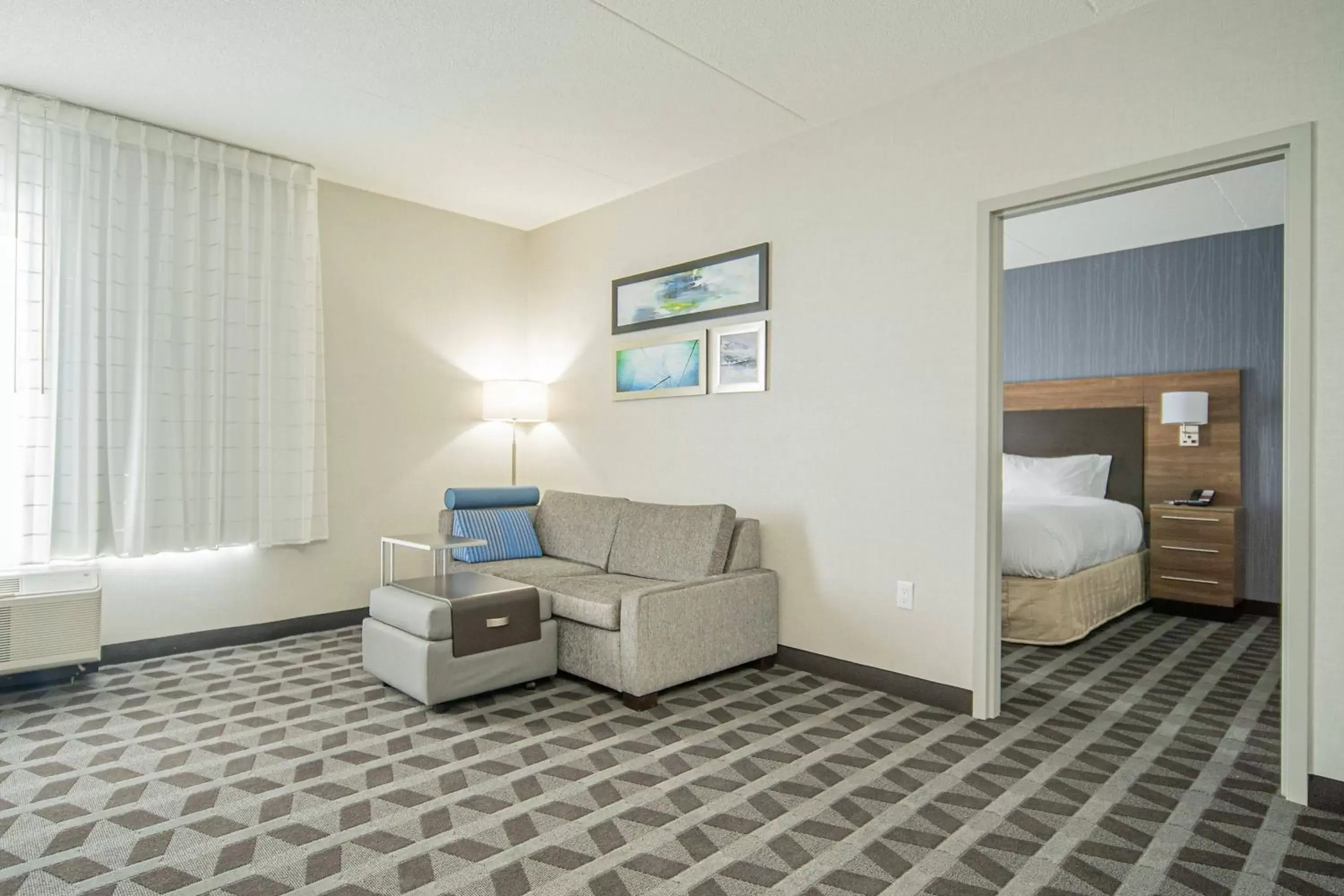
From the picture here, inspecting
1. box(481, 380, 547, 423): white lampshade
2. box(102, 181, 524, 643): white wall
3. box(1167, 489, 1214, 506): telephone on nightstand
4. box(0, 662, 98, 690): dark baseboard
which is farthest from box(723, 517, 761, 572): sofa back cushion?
box(1167, 489, 1214, 506): telephone on nightstand

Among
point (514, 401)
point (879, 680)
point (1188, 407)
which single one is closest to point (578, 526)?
point (514, 401)

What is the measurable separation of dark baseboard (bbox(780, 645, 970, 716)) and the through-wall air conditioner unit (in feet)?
11.1

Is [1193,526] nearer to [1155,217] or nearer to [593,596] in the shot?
[1155,217]

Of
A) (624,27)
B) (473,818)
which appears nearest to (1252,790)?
(473,818)

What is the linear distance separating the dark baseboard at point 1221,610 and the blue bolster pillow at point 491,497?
15.0ft

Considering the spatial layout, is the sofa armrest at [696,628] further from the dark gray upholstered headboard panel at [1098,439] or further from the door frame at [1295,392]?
the dark gray upholstered headboard panel at [1098,439]

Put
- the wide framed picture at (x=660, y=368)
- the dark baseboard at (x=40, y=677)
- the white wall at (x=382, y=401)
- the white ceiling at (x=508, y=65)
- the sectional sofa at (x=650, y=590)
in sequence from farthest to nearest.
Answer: the wide framed picture at (x=660, y=368) < the white wall at (x=382, y=401) < the dark baseboard at (x=40, y=677) < the sectional sofa at (x=650, y=590) < the white ceiling at (x=508, y=65)

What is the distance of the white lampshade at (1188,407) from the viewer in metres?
5.22

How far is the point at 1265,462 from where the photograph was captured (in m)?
5.19

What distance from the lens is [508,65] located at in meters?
3.16

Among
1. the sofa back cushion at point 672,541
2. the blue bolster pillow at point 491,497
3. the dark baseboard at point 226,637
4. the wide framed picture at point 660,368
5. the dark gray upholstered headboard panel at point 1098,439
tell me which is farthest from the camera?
the dark gray upholstered headboard panel at point 1098,439

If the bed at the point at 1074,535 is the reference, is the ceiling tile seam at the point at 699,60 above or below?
above

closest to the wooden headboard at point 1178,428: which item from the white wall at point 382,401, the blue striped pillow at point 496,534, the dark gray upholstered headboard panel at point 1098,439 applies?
the dark gray upholstered headboard panel at point 1098,439

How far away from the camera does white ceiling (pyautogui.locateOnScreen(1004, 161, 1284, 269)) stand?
4.43 m
